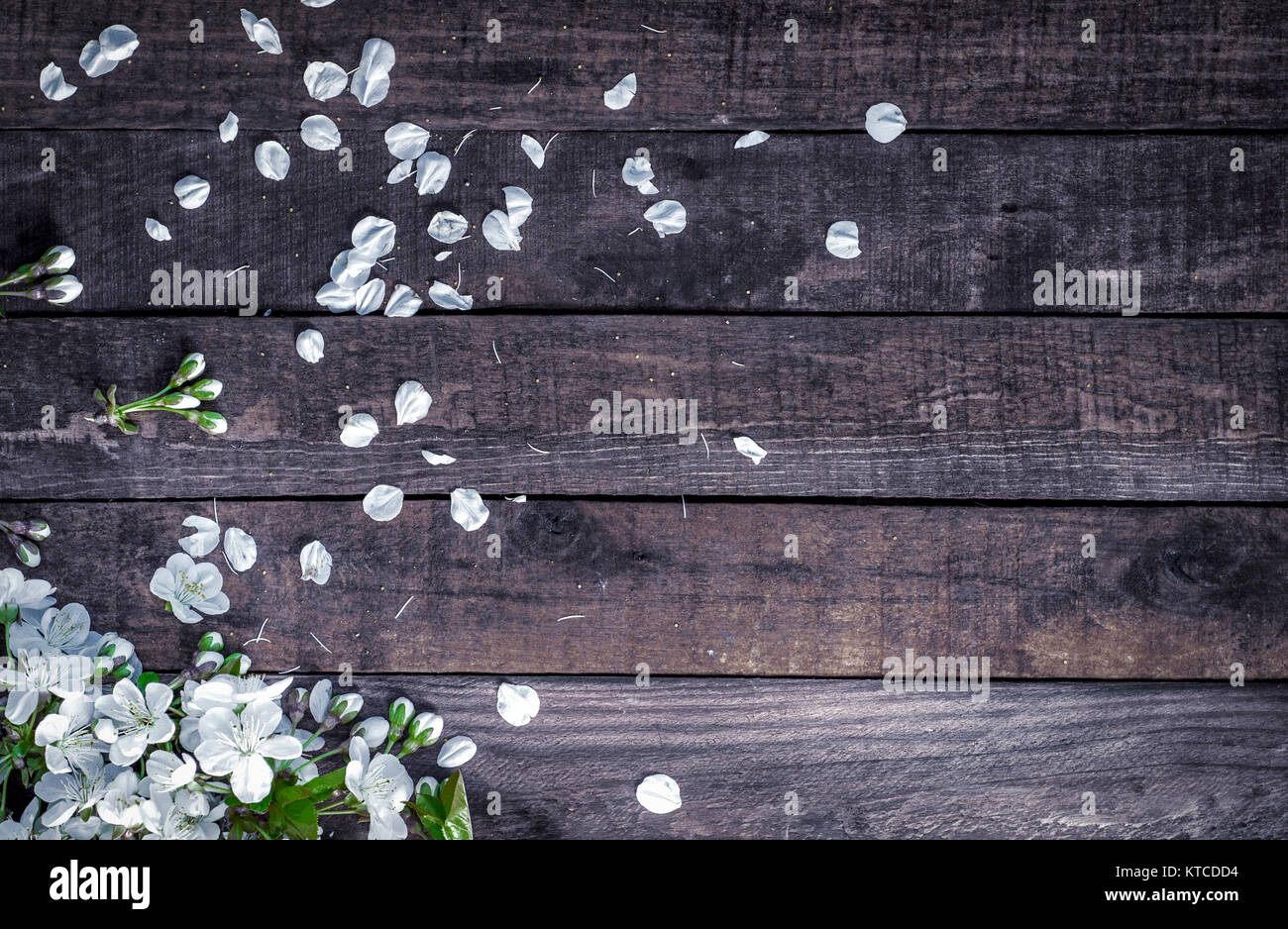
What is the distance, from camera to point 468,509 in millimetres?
861

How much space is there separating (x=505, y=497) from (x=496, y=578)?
0.08m

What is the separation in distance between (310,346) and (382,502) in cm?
17

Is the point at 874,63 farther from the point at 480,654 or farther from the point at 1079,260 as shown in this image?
the point at 480,654

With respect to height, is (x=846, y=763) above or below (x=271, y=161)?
below

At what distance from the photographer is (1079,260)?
860 mm

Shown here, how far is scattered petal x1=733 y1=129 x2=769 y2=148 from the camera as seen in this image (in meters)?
0.85

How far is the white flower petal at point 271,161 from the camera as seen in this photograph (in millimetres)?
855

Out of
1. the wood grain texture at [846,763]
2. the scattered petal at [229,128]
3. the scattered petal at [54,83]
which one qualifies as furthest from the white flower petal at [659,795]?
the scattered petal at [54,83]

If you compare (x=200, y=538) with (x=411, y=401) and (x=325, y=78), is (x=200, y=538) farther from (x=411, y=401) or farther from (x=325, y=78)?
(x=325, y=78)

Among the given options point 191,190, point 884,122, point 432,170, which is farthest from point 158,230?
point 884,122

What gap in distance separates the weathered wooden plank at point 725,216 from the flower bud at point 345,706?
395mm
